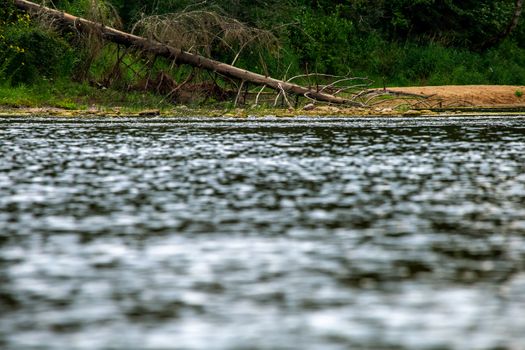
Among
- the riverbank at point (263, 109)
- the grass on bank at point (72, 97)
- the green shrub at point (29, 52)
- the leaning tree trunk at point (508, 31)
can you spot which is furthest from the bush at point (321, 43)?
the green shrub at point (29, 52)

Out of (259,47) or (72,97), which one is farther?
(72,97)

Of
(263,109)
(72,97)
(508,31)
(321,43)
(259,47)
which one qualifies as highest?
(508,31)

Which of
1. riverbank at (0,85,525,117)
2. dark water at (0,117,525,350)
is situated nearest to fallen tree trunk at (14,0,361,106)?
riverbank at (0,85,525,117)

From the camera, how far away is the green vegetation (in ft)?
118

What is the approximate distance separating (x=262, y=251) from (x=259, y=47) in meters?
27.0

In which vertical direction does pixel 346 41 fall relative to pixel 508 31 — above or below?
below

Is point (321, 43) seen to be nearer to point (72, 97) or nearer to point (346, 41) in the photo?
point (346, 41)

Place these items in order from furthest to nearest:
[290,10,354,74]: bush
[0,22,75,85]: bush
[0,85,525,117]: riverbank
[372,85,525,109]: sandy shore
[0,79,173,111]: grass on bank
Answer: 1. [290,10,354,74]: bush
2. [372,85,525,109]: sandy shore
3. [0,22,75,85]: bush
4. [0,79,173,111]: grass on bank
5. [0,85,525,117]: riverbank

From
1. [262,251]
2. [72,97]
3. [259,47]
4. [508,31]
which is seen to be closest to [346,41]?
[508,31]

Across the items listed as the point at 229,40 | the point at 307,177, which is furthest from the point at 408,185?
the point at 229,40

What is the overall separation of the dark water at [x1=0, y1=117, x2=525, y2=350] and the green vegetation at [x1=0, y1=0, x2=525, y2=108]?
706 inches

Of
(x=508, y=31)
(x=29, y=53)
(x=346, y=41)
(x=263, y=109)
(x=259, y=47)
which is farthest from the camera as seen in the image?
(x=508, y=31)

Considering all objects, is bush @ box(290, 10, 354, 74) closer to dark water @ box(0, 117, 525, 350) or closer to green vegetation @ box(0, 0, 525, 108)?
green vegetation @ box(0, 0, 525, 108)

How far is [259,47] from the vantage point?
35.4 meters
